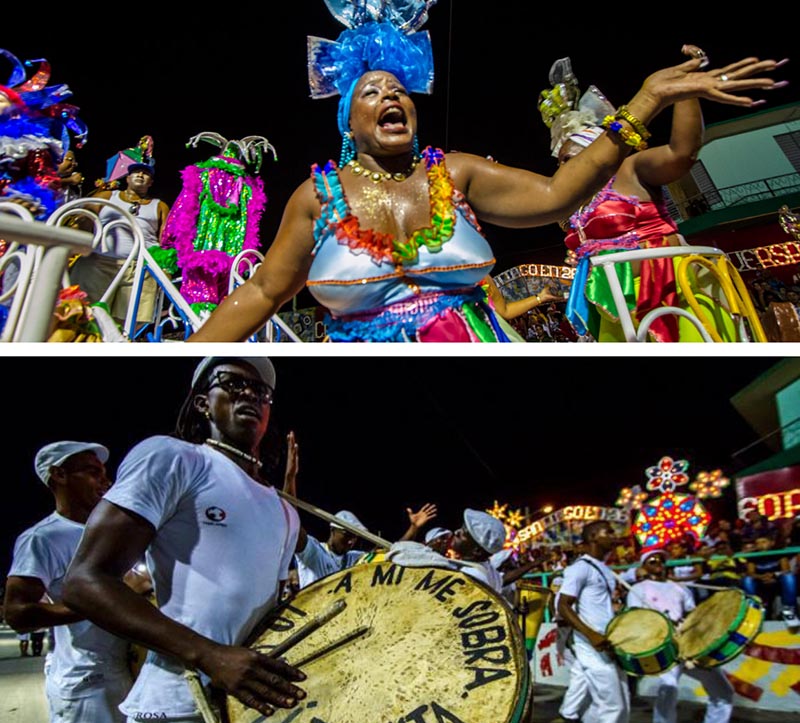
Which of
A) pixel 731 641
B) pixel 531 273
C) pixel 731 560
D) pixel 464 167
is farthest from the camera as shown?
pixel 531 273

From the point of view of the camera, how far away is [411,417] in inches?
81.4

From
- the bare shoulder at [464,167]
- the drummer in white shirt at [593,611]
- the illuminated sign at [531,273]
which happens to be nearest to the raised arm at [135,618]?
the bare shoulder at [464,167]

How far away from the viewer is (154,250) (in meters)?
6.28

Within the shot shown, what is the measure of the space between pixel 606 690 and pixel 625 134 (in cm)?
Answer: 213

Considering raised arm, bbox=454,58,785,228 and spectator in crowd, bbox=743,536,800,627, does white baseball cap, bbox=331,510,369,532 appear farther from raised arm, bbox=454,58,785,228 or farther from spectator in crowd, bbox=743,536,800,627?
spectator in crowd, bbox=743,536,800,627

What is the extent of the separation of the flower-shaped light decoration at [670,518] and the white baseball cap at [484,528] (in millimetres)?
552

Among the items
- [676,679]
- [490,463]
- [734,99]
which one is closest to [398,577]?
[490,463]

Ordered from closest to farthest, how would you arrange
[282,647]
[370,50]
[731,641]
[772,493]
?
[282,647], [772,493], [370,50], [731,641]

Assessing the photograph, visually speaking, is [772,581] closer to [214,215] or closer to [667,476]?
[667,476]

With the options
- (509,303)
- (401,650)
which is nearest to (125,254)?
(509,303)

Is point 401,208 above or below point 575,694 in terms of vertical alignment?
Answer: above

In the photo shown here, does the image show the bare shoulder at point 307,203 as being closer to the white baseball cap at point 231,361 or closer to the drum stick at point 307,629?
the white baseball cap at point 231,361

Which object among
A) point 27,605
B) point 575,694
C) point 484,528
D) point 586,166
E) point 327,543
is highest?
point 586,166

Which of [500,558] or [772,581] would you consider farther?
[772,581]
